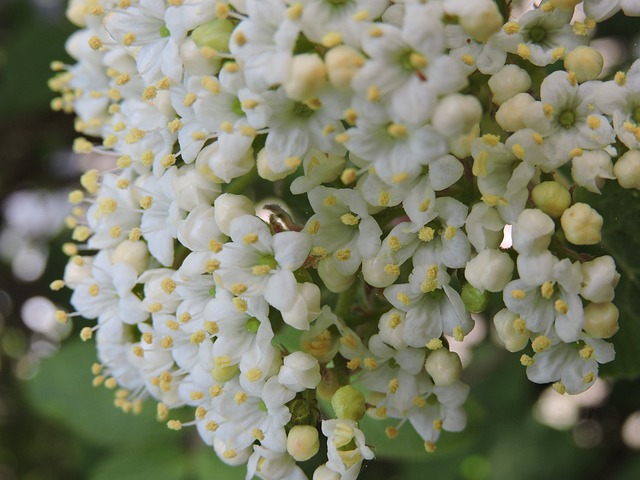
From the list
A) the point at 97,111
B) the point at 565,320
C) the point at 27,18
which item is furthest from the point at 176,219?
the point at 27,18

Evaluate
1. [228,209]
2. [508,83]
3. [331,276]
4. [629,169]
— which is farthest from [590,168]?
[228,209]

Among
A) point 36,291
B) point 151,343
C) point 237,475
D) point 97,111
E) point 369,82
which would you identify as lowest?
point 36,291

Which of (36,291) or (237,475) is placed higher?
(237,475)

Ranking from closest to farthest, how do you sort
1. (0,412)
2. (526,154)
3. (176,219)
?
(526,154) → (176,219) → (0,412)

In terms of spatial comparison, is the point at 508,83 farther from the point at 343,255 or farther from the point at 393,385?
the point at 393,385

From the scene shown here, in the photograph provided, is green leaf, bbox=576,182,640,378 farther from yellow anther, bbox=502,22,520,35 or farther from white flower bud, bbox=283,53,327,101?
white flower bud, bbox=283,53,327,101

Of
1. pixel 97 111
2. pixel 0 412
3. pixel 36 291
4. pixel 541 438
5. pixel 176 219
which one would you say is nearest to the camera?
pixel 176 219

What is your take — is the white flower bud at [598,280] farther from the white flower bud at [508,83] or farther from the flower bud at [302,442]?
the flower bud at [302,442]

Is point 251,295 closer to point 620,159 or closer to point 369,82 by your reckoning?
point 369,82
